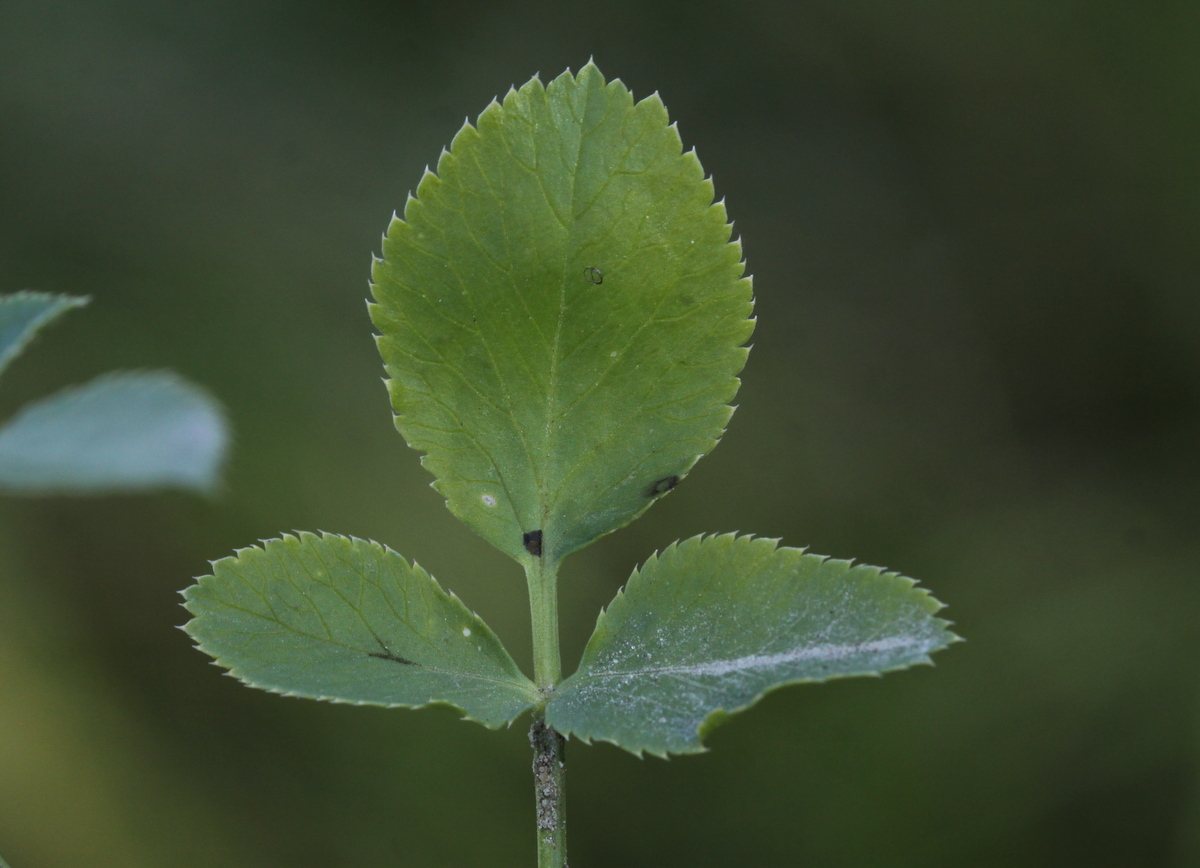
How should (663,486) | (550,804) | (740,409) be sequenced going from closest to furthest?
(550,804), (663,486), (740,409)

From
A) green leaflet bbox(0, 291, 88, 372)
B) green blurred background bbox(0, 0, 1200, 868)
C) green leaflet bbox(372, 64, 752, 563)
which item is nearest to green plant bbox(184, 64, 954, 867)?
green leaflet bbox(372, 64, 752, 563)

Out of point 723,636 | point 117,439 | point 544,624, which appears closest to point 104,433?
point 117,439

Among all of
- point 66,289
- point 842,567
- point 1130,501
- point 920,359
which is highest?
point 66,289

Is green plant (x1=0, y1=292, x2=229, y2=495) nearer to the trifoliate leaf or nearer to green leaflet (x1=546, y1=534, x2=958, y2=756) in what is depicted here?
the trifoliate leaf

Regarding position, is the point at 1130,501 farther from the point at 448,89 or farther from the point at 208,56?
the point at 208,56

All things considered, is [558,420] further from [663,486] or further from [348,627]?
[348,627]

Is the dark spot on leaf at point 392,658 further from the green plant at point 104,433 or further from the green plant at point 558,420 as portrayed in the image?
the green plant at point 104,433

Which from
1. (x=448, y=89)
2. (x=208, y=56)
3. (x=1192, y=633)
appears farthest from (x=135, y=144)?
(x=1192, y=633)
